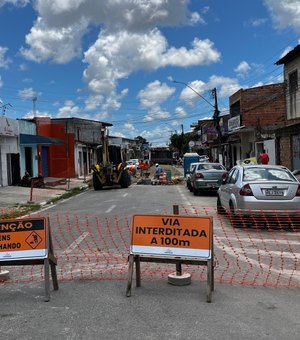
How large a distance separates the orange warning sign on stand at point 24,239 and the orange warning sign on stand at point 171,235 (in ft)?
3.81

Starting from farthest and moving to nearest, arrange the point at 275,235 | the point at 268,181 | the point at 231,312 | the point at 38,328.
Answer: the point at 268,181
the point at 275,235
the point at 231,312
the point at 38,328

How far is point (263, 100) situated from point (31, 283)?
121 ft

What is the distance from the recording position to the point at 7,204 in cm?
1945

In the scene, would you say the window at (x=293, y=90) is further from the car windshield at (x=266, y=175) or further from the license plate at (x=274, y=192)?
the license plate at (x=274, y=192)

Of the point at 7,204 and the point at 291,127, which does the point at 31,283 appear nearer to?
the point at 7,204

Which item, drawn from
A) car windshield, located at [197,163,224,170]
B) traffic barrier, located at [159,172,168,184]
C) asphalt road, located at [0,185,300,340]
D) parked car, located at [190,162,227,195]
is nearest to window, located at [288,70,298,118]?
car windshield, located at [197,163,224,170]

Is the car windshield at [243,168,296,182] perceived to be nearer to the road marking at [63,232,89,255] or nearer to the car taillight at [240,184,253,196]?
the car taillight at [240,184,253,196]

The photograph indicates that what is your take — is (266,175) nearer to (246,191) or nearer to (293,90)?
(246,191)

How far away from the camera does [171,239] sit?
595 cm

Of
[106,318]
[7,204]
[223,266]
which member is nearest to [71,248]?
[223,266]

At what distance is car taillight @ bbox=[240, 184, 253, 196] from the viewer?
36.0 ft

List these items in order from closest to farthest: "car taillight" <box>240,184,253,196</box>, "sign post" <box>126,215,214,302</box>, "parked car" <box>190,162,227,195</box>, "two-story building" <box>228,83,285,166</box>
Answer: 1. "sign post" <box>126,215,214,302</box>
2. "car taillight" <box>240,184,253,196</box>
3. "parked car" <box>190,162,227,195</box>
4. "two-story building" <box>228,83,285,166</box>

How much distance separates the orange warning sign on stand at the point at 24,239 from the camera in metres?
5.94

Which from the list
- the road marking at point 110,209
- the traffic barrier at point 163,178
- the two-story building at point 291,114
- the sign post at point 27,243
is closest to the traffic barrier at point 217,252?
the sign post at point 27,243
